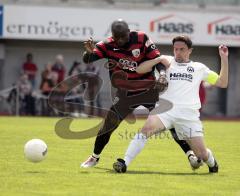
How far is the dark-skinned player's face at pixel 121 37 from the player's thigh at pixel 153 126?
114 centimetres

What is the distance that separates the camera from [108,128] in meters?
10.2

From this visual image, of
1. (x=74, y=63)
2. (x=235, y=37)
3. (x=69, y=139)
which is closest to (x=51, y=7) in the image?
(x=74, y=63)

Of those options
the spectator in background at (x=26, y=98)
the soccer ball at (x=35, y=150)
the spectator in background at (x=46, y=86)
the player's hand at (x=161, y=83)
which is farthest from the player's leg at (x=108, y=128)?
the spectator in background at (x=26, y=98)

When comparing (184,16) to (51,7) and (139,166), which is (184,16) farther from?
(139,166)

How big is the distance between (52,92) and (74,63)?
1.91m

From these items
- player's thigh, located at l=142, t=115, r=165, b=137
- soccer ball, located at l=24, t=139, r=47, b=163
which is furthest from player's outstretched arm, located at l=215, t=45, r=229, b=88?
soccer ball, located at l=24, t=139, r=47, b=163

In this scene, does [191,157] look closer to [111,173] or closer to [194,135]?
[194,135]

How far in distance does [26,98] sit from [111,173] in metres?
16.3

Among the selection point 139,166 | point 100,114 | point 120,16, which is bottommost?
point 100,114

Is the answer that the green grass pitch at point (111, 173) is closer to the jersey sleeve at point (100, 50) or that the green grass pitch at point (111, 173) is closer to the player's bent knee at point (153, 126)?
the player's bent knee at point (153, 126)

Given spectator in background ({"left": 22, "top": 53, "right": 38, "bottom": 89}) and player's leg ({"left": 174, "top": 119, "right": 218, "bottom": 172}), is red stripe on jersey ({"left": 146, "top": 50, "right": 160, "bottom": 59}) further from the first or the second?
spectator in background ({"left": 22, "top": 53, "right": 38, "bottom": 89})

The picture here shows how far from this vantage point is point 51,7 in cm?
2667

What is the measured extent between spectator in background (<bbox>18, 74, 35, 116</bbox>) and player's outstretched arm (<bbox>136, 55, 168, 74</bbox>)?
1574 cm

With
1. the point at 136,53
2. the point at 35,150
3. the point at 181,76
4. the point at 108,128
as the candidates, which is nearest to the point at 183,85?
the point at 181,76
